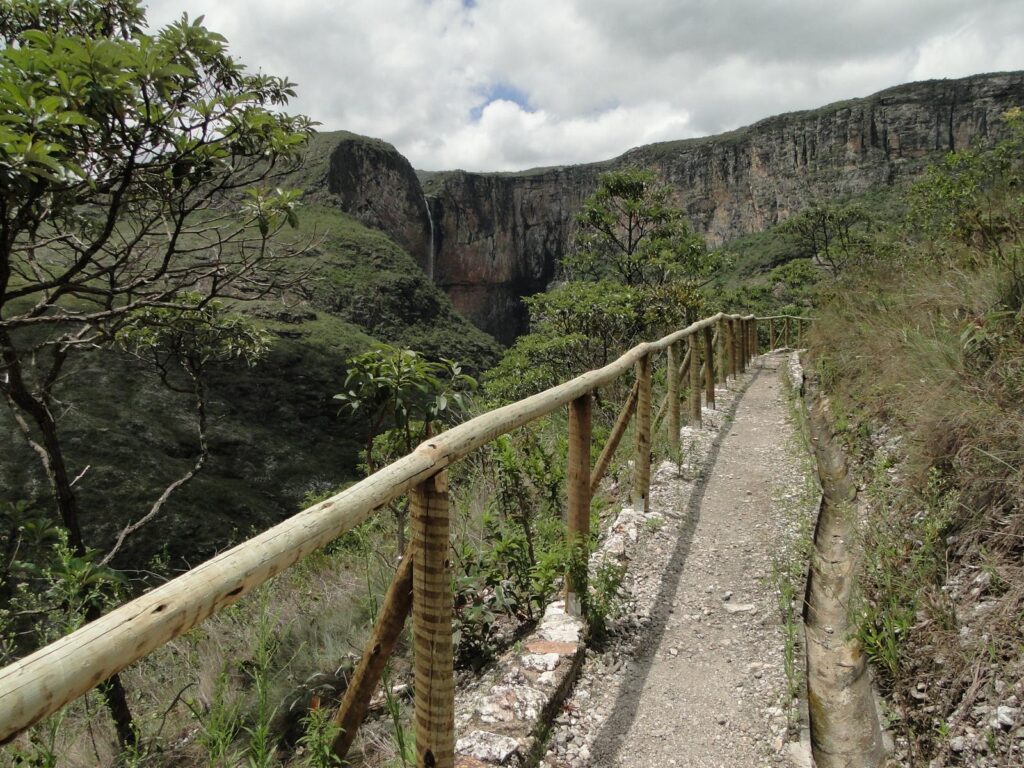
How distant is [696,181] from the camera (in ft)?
271

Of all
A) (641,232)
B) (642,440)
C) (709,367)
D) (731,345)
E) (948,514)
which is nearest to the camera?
(948,514)

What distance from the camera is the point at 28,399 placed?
3.16 metres

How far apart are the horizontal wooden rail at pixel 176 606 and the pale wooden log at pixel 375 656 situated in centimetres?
34

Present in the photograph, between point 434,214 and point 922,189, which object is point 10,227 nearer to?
point 922,189

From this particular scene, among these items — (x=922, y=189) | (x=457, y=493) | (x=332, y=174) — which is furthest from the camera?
(x=332, y=174)

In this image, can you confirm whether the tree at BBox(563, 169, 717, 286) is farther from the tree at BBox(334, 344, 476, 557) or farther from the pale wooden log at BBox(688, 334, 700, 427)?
the tree at BBox(334, 344, 476, 557)

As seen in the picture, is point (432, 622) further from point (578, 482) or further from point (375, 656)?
point (578, 482)

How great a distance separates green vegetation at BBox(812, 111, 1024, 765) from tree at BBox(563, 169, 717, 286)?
7837 millimetres

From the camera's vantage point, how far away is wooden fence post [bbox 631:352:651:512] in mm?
4051

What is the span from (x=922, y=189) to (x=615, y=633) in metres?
17.3

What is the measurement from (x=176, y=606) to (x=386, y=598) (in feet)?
2.79

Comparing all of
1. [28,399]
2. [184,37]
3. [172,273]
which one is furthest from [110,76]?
[28,399]

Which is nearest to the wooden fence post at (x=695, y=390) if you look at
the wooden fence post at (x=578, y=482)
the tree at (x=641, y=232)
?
the wooden fence post at (x=578, y=482)

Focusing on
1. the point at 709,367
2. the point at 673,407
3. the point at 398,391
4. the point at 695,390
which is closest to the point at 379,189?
the point at 709,367
